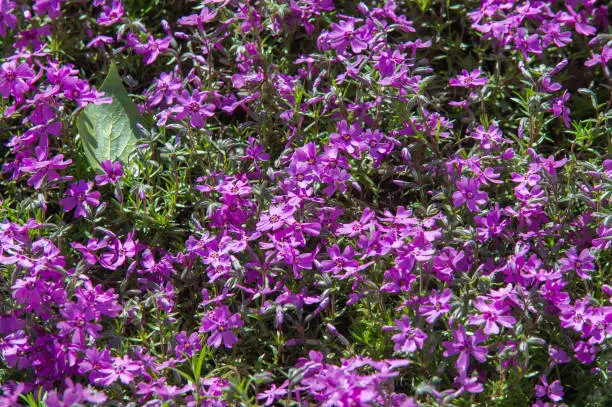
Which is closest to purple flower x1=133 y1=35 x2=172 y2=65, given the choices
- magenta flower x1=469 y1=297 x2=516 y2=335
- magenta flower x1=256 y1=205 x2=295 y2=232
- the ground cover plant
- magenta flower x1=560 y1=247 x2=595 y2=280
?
the ground cover plant

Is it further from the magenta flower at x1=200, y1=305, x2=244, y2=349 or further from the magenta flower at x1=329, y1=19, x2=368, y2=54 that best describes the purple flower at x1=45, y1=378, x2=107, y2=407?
the magenta flower at x1=329, y1=19, x2=368, y2=54

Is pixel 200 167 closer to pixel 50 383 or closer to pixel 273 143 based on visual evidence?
pixel 273 143

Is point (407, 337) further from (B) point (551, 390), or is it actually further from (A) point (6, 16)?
(A) point (6, 16)

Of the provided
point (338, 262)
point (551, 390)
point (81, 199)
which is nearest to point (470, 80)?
point (338, 262)

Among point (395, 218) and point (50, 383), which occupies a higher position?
point (395, 218)

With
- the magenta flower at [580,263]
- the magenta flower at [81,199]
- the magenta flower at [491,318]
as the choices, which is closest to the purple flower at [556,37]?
the magenta flower at [580,263]

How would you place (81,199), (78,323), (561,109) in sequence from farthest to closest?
(561,109), (81,199), (78,323)

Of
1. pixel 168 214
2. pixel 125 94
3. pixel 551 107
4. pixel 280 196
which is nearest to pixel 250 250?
pixel 280 196

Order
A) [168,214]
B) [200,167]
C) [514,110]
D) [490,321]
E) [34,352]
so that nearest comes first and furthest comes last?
[490,321]
[34,352]
[168,214]
[200,167]
[514,110]
